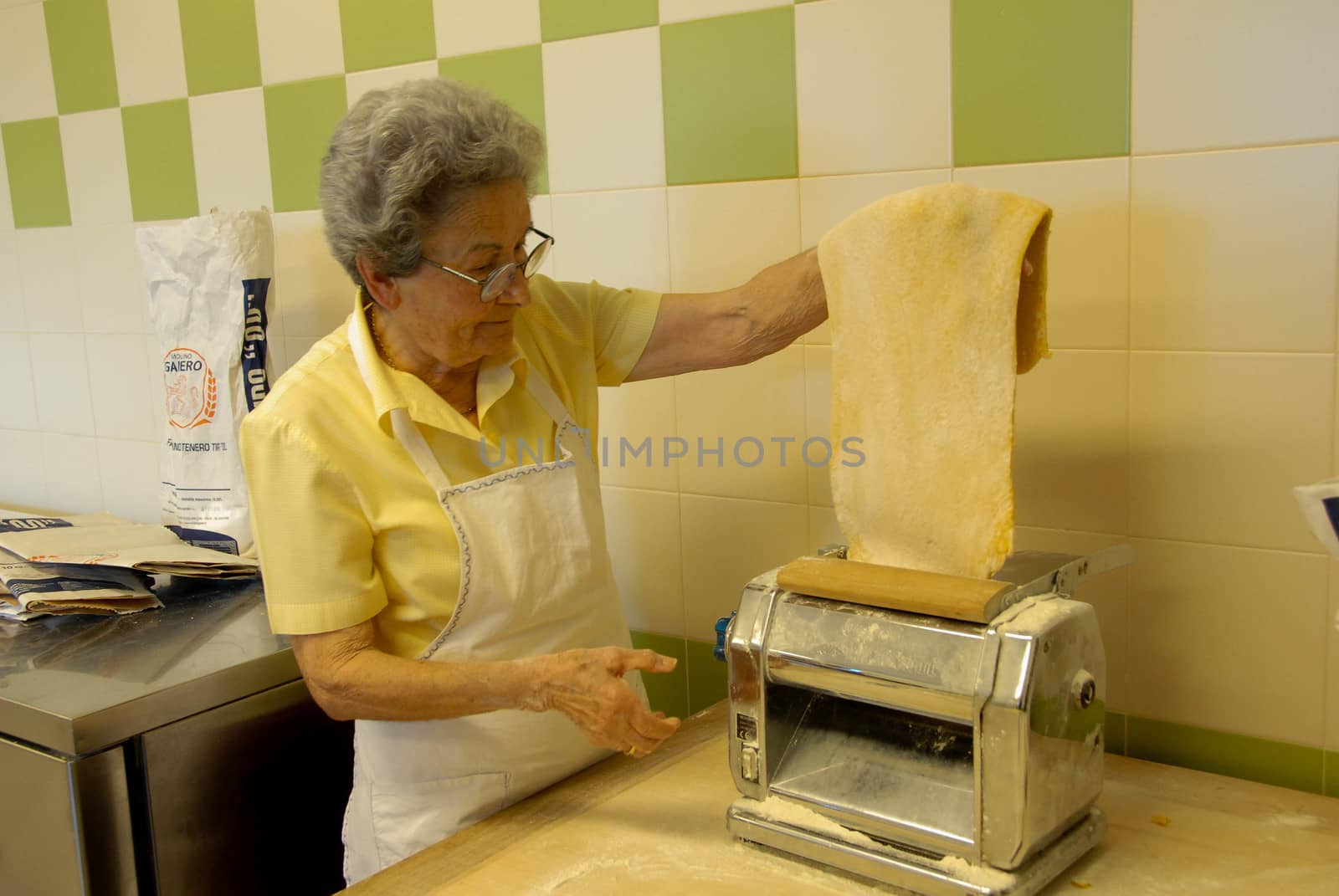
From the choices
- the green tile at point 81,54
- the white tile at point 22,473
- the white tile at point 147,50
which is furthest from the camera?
the white tile at point 22,473

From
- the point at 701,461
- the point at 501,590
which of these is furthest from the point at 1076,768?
the point at 701,461

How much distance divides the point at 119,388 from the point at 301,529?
1.39 m

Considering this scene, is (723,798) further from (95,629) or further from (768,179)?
(95,629)

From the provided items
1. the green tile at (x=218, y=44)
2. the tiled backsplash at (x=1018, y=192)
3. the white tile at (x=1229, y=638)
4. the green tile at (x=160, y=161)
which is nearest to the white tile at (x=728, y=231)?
the tiled backsplash at (x=1018, y=192)

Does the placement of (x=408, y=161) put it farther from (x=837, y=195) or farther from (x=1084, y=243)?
(x=1084, y=243)

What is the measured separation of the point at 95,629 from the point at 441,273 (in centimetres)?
89

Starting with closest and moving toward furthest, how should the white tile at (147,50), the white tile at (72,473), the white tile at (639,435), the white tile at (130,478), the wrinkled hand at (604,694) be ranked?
1. the wrinkled hand at (604,694)
2. the white tile at (639,435)
3. the white tile at (147,50)
4. the white tile at (130,478)
5. the white tile at (72,473)

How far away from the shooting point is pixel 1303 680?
1265 mm

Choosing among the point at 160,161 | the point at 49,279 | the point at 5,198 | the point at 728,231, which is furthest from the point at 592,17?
the point at 5,198

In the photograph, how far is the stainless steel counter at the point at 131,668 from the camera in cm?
141

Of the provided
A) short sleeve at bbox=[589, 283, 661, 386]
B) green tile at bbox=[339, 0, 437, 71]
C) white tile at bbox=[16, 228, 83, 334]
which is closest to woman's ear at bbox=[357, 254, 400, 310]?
short sleeve at bbox=[589, 283, 661, 386]

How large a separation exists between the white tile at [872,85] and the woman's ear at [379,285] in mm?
554

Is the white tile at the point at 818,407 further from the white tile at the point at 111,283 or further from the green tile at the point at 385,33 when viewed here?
the white tile at the point at 111,283

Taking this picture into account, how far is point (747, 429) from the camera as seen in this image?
5.32ft
